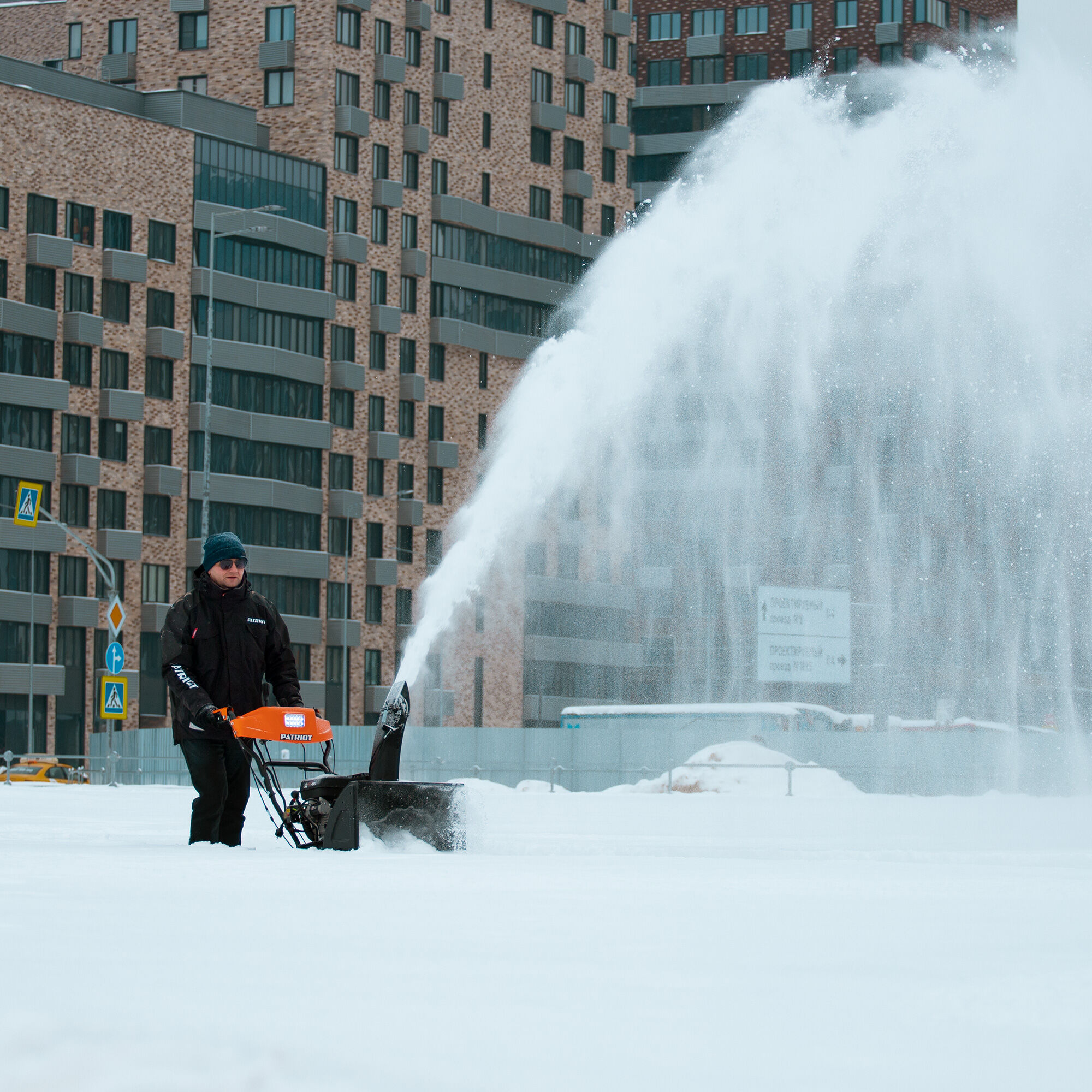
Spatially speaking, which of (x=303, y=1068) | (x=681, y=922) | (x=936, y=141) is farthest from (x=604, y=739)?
(x=303, y=1068)

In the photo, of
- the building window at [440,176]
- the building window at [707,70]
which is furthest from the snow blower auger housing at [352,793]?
the building window at [707,70]

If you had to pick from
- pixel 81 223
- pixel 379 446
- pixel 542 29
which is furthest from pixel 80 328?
pixel 542 29

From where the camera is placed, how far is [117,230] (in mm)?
→ 79750

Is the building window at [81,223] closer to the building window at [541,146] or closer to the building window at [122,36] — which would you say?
the building window at [122,36]

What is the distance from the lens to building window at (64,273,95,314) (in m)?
78.2

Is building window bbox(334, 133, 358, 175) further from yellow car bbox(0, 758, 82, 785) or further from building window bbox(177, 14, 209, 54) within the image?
yellow car bbox(0, 758, 82, 785)

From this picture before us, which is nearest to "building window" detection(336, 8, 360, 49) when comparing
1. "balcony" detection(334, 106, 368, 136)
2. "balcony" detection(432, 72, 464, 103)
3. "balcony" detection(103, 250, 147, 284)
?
"balcony" detection(334, 106, 368, 136)

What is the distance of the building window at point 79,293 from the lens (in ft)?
257

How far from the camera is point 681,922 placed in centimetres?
721

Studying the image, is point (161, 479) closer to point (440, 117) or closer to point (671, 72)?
point (440, 117)

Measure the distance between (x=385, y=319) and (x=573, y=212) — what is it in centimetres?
1476

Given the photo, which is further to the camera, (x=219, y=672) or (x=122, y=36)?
(x=122, y=36)

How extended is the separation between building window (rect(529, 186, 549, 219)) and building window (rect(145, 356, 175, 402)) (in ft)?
75.9

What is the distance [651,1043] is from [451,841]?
7101 mm
